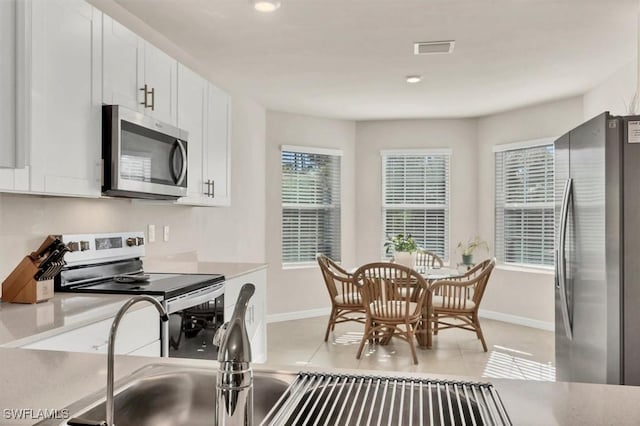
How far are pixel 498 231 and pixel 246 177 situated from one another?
3.14 metres

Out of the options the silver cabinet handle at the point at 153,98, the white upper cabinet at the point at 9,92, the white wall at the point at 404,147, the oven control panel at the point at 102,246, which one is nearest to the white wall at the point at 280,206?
the white wall at the point at 404,147

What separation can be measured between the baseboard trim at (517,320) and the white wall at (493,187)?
0.02m

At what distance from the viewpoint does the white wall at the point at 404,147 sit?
6434mm

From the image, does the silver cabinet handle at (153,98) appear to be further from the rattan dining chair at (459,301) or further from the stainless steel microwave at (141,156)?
the rattan dining chair at (459,301)

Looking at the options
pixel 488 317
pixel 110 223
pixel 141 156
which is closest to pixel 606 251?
pixel 141 156

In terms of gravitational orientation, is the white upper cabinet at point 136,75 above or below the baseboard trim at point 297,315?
above

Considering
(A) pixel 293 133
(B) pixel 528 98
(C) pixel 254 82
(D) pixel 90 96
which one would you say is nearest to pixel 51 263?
(D) pixel 90 96

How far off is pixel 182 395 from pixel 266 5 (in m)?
2.39

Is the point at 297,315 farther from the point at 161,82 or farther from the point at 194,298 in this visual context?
the point at 161,82

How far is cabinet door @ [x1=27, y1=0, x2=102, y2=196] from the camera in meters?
2.00

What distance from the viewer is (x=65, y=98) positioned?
2.16 metres

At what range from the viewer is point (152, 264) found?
11.6ft

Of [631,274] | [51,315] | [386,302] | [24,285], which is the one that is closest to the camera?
[51,315]

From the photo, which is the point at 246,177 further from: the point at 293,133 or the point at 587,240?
the point at 587,240
